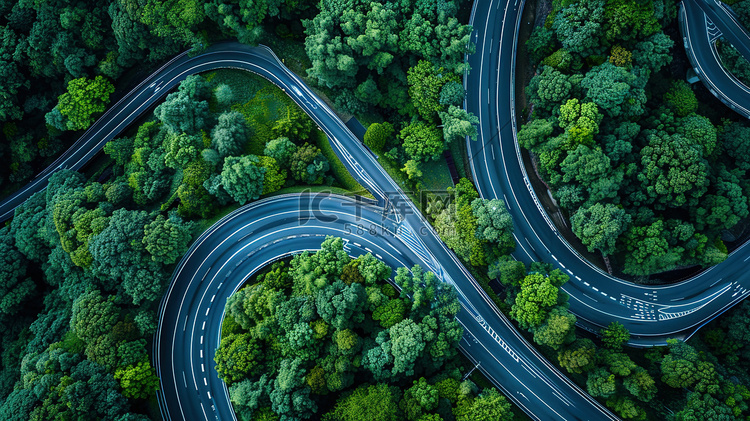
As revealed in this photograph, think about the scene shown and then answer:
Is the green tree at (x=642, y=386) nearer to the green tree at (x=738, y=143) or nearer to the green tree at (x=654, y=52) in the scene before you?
the green tree at (x=738, y=143)

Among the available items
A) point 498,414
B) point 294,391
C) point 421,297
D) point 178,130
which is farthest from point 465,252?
point 178,130

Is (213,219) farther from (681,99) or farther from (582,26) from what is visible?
(681,99)

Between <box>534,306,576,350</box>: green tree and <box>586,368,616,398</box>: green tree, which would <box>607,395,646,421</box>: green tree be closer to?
<box>586,368,616,398</box>: green tree

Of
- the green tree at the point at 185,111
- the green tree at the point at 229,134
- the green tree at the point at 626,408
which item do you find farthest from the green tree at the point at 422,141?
the green tree at the point at 626,408

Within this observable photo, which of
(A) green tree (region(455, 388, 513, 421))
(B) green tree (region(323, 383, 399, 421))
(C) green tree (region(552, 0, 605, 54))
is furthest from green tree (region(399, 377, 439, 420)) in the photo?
(C) green tree (region(552, 0, 605, 54))

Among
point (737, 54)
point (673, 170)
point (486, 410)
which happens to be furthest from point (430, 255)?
point (737, 54)

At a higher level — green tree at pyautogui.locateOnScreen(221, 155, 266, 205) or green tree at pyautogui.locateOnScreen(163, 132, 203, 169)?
green tree at pyautogui.locateOnScreen(163, 132, 203, 169)
